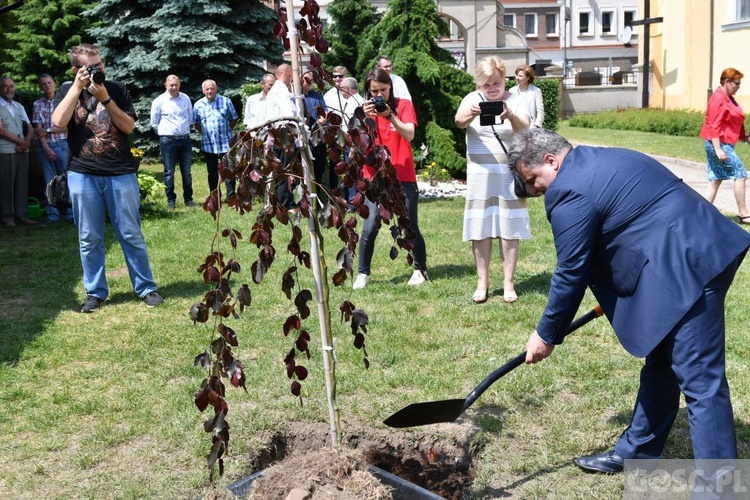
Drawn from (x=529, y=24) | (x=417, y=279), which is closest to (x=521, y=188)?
(x=417, y=279)

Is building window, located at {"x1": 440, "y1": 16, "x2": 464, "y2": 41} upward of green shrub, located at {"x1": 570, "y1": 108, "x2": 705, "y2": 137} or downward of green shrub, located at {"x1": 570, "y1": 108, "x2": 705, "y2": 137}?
upward

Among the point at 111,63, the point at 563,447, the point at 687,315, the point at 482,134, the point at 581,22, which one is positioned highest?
the point at 581,22

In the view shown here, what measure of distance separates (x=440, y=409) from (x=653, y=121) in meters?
24.2

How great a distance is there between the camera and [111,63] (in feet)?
61.9

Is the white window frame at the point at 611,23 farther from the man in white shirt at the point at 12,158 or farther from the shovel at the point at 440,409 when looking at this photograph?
the shovel at the point at 440,409

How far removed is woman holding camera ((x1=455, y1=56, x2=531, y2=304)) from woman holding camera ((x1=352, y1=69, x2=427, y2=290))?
0.56 m

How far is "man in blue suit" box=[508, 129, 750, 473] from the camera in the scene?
10.5ft

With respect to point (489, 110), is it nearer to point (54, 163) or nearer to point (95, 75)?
point (95, 75)

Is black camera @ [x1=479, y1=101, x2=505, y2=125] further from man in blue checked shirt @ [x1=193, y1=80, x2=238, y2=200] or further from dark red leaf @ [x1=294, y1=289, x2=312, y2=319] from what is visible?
man in blue checked shirt @ [x1=193, y1=80, x2=238, y2=200]

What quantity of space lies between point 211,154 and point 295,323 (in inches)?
363

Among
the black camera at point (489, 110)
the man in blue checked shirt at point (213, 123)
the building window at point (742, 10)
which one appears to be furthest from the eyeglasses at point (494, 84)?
the building window at point (742, 10)

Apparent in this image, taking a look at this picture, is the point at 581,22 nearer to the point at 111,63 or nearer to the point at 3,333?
the point at 111,63

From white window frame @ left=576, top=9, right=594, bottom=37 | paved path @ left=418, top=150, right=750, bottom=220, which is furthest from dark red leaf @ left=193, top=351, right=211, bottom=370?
white window frame @ left=576, top=9, right=594, bottom=37

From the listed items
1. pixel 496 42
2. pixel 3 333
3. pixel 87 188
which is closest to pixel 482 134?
pixel 87 188
